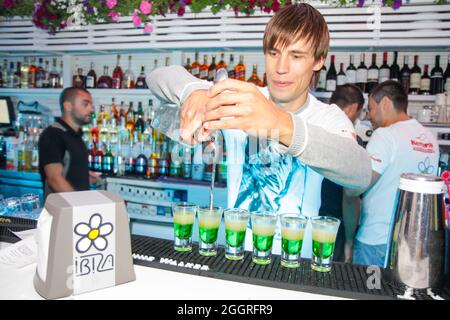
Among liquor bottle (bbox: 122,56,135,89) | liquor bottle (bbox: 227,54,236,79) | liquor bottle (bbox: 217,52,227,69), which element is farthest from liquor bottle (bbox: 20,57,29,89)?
liquor bottle (bbox: 227,54,236,79)

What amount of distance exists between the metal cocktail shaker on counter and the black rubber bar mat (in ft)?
0.13

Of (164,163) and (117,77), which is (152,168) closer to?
(164,163)

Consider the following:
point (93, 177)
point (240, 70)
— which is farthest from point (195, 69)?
point (93, 177)

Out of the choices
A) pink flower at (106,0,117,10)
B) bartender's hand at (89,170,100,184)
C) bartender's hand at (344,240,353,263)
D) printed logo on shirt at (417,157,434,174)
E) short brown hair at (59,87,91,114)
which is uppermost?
pink flower at (106,0,117,10)

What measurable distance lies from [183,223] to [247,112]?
1.58 feet

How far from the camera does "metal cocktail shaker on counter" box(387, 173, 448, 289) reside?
1.03 m

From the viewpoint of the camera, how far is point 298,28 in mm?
1438

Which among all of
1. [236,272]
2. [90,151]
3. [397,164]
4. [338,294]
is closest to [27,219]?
[236,272]

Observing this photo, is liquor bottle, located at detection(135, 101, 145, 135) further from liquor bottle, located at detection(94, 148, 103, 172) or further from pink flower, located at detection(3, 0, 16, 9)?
pink flower, located at detection(3, 0, 16, 9)

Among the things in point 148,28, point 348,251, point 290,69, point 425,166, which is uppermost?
point 148,28

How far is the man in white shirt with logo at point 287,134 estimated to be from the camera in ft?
3.42

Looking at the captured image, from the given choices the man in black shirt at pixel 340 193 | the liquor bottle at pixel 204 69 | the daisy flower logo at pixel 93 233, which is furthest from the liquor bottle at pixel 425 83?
the daisy flower logo at pixel 93 233

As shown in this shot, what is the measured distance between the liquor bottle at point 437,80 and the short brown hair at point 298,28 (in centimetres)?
244
